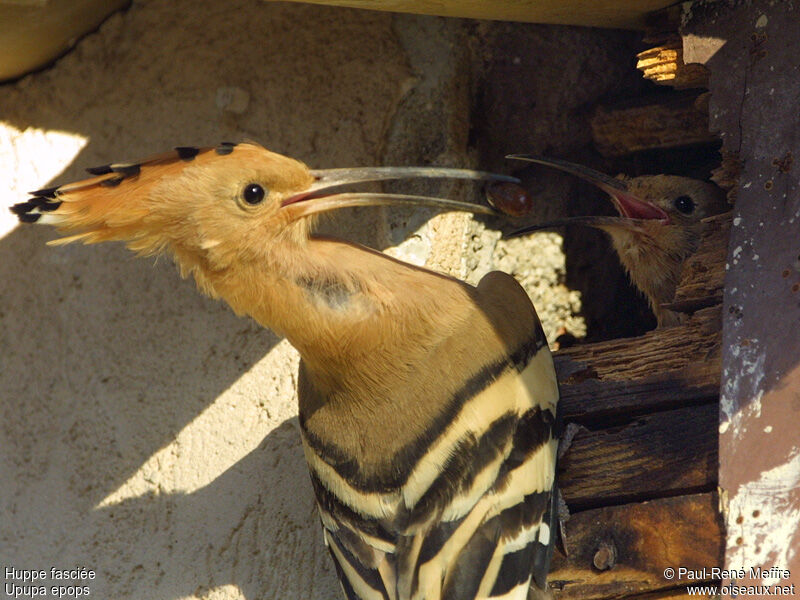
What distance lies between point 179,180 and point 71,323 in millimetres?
810

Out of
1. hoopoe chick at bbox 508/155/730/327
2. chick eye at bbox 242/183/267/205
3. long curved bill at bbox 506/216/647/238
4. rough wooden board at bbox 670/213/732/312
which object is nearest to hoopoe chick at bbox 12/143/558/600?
chick eye at bbox 242/183/267/205

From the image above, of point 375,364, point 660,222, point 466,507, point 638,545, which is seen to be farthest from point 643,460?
point 660,222

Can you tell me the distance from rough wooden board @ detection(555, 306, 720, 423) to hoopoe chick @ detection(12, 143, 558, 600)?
0.06 m

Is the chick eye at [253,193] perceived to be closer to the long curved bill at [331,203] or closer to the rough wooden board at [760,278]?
the long curved bill at [331,203]

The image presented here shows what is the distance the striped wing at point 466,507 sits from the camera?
174 centimetres

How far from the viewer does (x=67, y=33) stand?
2.38 metres

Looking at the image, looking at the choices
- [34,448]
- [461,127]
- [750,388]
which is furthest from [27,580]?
[750,388]

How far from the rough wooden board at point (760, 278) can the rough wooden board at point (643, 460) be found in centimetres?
8

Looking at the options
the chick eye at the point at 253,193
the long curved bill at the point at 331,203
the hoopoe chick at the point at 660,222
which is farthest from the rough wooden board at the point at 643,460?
the chick eye at the point at 253,193

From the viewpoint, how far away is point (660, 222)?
2352mm

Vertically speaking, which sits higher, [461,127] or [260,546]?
[461,127]

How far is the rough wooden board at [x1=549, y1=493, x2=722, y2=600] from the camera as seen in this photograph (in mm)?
1632

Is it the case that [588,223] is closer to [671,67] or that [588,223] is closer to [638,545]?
[671,67]

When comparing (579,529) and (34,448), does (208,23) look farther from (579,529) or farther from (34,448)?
(579,529)
